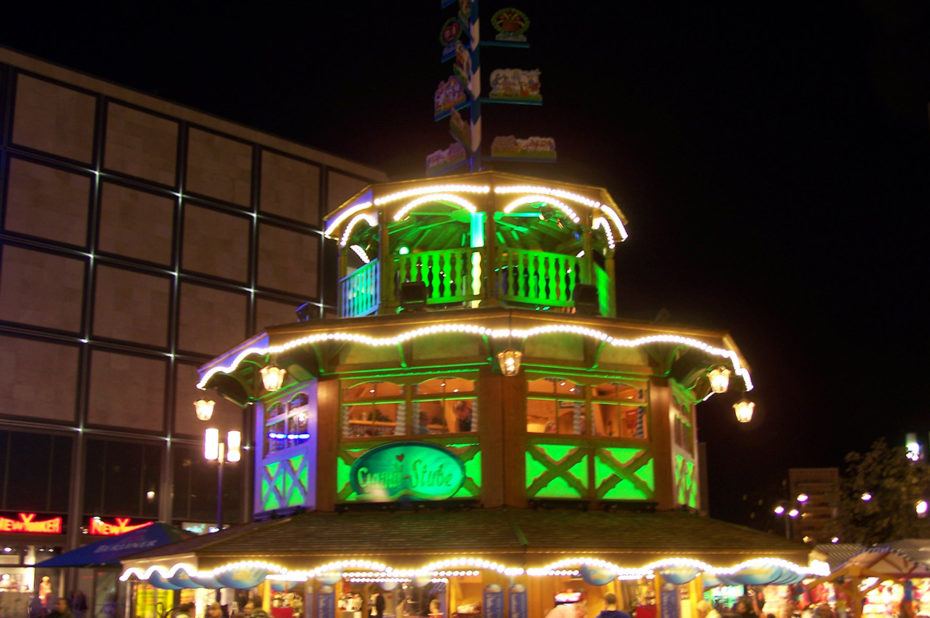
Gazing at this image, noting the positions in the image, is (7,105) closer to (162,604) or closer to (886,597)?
(162,604)

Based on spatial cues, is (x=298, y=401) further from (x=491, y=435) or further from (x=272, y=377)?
(x=491, y=435)

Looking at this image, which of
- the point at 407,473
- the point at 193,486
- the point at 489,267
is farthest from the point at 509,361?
the point at 193,486

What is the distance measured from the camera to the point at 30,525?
1431 inches

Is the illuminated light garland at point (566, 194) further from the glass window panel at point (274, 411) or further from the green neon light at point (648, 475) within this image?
the glass window panel at point (274, 411)

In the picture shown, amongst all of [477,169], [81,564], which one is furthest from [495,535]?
[81,564]

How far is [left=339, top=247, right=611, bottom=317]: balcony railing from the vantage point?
18328 mm

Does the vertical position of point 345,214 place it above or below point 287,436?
above

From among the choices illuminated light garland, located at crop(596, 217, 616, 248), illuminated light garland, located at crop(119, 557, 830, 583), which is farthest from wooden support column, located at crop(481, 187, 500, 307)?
illuminated light garland, located at crop(119, 557, 830, 583)

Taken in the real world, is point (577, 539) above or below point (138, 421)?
below

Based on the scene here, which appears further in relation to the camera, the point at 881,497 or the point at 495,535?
the point at 881,497

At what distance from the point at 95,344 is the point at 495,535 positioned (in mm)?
27395

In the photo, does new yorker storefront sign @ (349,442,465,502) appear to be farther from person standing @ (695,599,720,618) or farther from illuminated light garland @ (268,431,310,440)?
person standing @ (695,599,720,618)

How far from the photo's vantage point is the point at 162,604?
66.1 ft

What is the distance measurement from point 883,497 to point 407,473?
2931 centimetres
